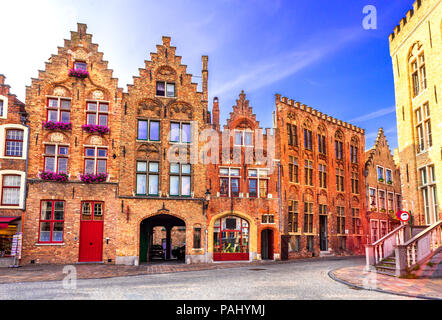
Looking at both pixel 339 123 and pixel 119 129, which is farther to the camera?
pixel 339 123

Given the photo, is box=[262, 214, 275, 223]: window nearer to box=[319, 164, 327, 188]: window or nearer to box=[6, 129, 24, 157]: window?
box=[319, 164, 327, 188]: window

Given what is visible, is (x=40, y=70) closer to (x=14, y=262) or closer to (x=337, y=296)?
(x=14, y=262)

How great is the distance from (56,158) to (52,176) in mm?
1219

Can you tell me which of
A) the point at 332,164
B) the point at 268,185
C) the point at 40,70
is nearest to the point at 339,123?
the point at 332,164

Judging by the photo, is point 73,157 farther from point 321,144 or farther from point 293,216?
point 321,144

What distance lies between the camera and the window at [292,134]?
29.7 metres

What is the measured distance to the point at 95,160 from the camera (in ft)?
76.4

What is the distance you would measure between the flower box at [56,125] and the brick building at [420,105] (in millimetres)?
18785

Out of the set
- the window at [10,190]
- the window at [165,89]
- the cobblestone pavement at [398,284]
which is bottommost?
the cobblestone pavement at [398,284]

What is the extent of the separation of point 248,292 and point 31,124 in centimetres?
1756

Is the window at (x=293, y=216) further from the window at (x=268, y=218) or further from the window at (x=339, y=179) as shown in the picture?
the window at (x=339, y=179)

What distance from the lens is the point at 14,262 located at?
2030 centimetres

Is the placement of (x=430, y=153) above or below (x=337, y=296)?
above

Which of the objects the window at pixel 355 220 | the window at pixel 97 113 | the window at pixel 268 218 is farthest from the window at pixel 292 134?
the window at pixel 97 113
